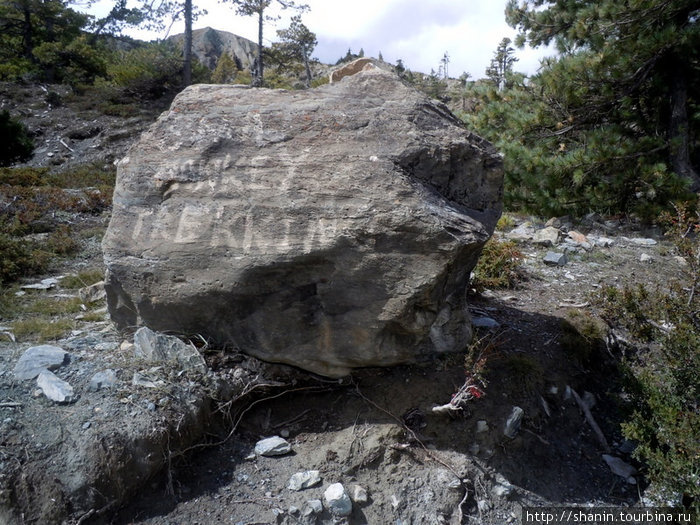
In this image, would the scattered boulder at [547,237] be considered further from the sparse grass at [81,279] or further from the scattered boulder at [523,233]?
the sparse grass at [81,279]

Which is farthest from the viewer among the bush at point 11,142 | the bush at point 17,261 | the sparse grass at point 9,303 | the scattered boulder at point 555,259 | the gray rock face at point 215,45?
the gray rock face at point 215,45

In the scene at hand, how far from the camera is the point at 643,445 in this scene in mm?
3525

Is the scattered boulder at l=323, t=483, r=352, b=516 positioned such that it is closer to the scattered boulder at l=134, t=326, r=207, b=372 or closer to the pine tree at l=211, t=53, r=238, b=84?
the scattered boulder at l=134, t=326, r=207, b=372

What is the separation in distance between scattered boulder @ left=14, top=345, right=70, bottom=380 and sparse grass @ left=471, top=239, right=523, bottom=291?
378cm

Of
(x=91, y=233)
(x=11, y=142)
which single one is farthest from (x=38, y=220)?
(x=11, y=142)

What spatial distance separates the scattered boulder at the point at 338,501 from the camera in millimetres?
3207

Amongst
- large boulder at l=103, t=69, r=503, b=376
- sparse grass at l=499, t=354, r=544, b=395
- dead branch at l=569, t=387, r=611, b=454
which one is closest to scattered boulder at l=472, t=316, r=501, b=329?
sparse grass at l=499, t=354, r=544, b=395

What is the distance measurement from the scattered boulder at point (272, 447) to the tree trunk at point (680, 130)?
22.9ft

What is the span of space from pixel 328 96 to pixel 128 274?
2003mm

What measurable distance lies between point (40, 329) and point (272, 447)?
2270mm

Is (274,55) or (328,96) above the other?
(274,55)

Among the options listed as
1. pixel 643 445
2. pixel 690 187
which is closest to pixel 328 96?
pixel 643 445

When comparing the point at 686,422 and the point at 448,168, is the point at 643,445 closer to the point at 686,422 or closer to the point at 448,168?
the point at 686,422

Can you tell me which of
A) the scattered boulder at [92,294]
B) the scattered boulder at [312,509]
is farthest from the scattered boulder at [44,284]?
the scattered boulder at [312,509]
